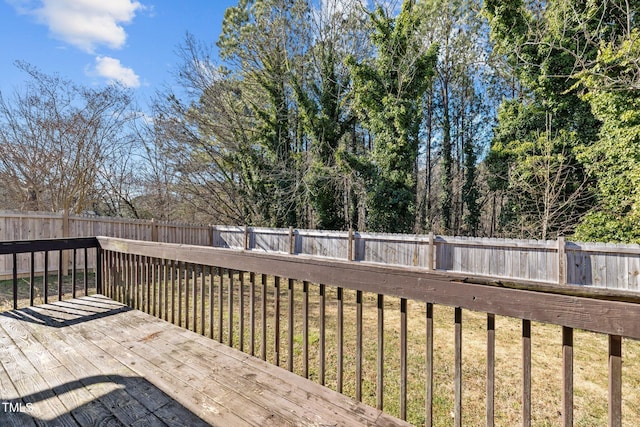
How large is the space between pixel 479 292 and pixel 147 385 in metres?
1.86

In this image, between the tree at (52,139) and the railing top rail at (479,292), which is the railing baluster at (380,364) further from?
the tree at (52,139)

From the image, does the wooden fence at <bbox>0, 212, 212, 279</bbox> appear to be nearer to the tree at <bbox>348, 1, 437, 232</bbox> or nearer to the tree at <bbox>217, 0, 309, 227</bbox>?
the tree at <bbox>217, 0, 309, 227</bbox>

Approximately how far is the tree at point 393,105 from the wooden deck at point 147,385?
8195 mm

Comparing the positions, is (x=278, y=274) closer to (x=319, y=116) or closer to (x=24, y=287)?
(x=24, y=287)

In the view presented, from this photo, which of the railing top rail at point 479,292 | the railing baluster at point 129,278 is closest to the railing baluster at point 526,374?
the railing top rail at point 479,292

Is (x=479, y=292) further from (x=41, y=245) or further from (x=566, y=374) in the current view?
(x=41, y=245)

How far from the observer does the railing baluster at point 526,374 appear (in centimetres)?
116

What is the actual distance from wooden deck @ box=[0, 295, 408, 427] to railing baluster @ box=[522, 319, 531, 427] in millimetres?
584

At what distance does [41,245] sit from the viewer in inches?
125

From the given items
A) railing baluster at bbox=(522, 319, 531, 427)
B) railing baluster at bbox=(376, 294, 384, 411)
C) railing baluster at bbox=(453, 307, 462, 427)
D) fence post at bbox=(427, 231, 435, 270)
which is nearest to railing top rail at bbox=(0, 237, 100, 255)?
railing baluster at bbox=(376, 294, 384, 411)

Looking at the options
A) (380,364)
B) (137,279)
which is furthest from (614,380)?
(137,279)

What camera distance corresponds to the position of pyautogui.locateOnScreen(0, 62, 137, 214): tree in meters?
6.69

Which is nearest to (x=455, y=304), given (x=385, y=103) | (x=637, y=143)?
(x=637, y=143)

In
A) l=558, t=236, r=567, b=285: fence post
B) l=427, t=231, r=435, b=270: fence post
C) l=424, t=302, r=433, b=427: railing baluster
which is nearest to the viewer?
l=424, t=302, r=433, b=427: railing baluster
